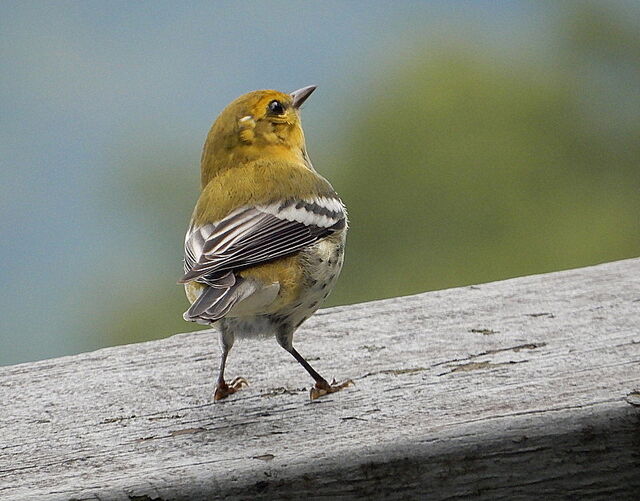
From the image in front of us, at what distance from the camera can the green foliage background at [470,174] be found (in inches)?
405

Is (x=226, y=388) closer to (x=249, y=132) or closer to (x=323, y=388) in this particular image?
(x=323, y=388)

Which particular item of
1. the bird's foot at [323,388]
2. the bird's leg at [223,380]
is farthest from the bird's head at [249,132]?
the bird's foot at [323,388]

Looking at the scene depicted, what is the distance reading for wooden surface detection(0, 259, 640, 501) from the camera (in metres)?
1.81

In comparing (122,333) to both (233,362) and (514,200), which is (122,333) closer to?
(514,200)

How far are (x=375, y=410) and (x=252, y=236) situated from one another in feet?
2.48

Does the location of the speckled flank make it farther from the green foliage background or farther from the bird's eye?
the green foliage background

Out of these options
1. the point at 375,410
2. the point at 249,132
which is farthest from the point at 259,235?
the point at 249,132

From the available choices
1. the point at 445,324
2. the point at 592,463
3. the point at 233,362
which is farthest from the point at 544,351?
the point at 233,362

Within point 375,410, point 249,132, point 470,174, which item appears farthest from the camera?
point 470,174

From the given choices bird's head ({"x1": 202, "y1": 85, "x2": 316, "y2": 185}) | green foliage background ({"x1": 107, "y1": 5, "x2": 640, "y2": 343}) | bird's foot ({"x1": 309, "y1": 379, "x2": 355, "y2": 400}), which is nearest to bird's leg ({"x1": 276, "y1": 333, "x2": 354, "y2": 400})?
bird's foot ({"x1": 309, "y1": 379, "x2": 355, "y2": 400})

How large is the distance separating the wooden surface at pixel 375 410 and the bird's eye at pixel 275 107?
2.87ft

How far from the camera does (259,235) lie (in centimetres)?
271

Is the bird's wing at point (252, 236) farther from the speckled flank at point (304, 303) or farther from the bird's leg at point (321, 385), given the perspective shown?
the bird's leg at point (321, 385)

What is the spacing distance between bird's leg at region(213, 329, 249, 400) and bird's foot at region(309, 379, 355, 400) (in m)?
0.21
